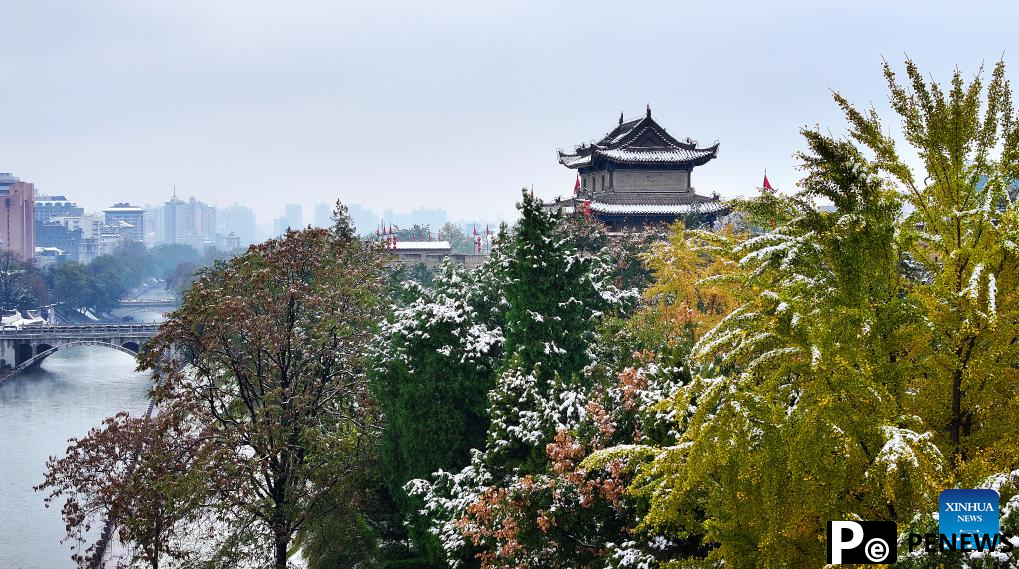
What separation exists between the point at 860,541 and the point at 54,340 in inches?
2452

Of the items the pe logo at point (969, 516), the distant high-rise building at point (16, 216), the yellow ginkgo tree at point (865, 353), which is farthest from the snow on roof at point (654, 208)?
the distant high-rise building at point (16, 216)

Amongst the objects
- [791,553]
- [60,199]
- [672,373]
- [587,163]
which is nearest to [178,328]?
[672,373]

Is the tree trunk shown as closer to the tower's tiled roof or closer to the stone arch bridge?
the tower's tiled roof

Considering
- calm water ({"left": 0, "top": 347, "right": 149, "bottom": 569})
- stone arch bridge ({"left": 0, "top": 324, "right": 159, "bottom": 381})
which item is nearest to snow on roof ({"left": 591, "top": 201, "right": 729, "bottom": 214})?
calm water ({"left": 0, "top": 347, "right": 149, "bottom": 569})

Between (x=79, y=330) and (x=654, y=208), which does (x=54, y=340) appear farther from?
(x=654, y=208)

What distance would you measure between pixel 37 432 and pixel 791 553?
4221 cm

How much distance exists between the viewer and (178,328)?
1758cm

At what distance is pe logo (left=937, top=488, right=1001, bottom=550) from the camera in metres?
5.06

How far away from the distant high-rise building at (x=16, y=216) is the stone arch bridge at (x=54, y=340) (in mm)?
72649

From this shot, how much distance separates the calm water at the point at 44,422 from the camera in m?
26.8

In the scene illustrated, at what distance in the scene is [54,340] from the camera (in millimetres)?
58500

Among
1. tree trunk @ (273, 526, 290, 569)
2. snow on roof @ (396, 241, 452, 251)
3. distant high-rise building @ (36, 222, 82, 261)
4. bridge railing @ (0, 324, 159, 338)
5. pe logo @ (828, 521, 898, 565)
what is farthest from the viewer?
distant high-rise building @ (36, 222, 82, 261)

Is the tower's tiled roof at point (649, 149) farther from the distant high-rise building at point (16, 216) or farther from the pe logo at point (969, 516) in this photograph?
the distant high-rise building at point (16, 216)

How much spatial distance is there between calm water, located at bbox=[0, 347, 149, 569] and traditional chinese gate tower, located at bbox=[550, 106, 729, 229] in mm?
23718
